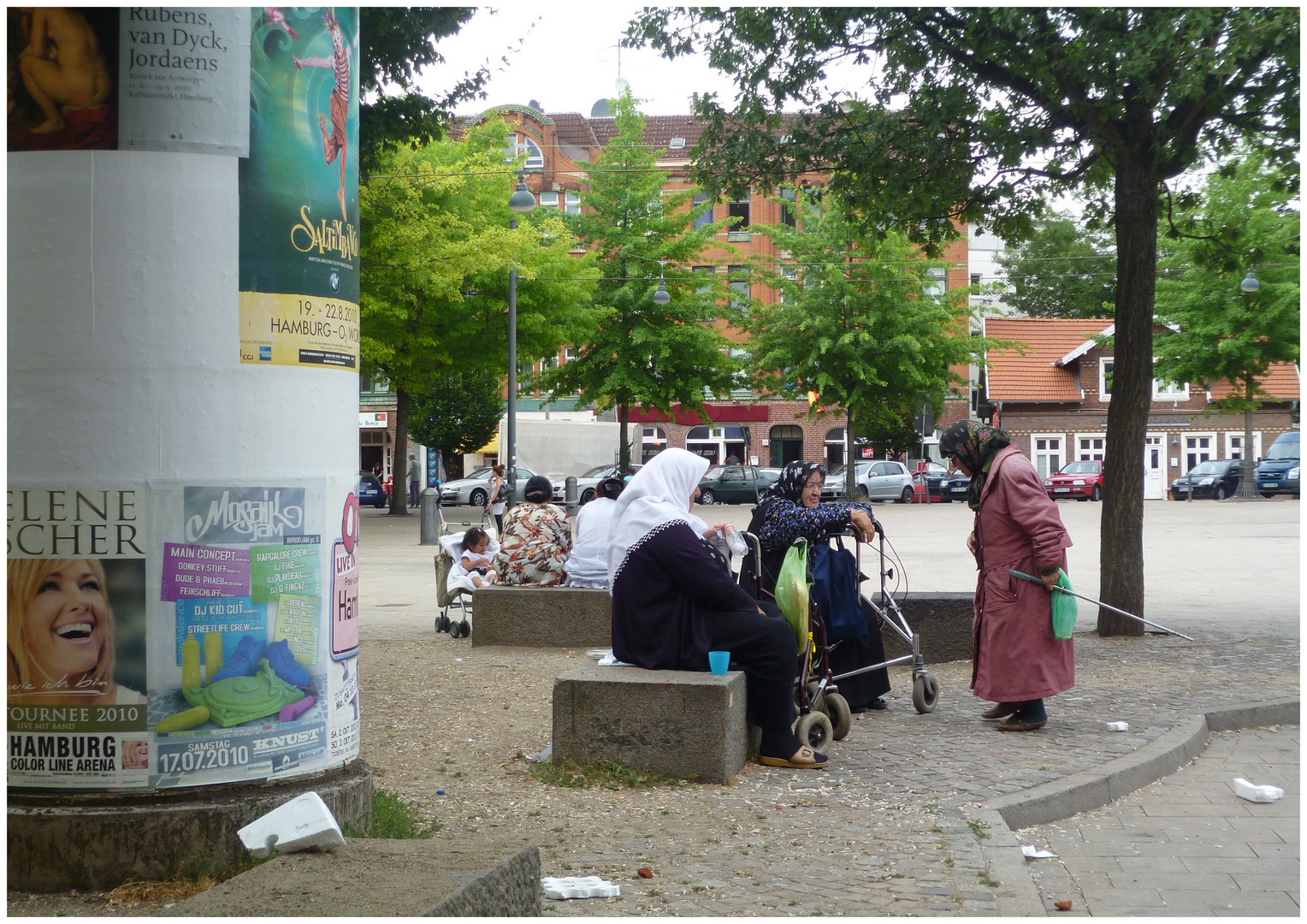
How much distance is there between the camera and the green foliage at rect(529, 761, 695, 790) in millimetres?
6074

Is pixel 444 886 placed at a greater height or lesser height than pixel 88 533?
lesser

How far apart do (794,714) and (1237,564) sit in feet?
46.6

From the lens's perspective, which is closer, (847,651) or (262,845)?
(262,845)

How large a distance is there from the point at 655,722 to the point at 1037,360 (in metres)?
54.0

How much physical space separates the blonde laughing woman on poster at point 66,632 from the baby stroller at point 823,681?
11.9ft

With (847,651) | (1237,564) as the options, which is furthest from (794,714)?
(1237,564)

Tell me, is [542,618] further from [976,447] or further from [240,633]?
[240,633]

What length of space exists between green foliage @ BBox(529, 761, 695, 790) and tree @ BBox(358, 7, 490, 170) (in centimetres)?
452

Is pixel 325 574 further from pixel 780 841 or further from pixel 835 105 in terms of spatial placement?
pixel 835 105

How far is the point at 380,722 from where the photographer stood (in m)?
7.75

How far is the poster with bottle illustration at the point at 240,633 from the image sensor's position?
4.30 m

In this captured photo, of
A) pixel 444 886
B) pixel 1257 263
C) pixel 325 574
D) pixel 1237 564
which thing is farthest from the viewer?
pixel 1237 564

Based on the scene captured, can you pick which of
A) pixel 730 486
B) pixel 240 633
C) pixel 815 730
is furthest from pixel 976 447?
pixel 730 486

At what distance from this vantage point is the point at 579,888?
4449 millimetres
